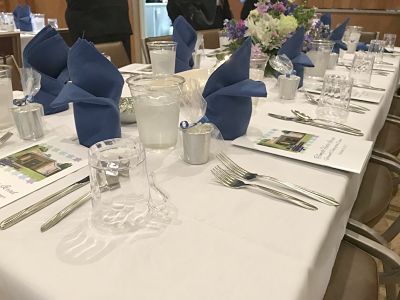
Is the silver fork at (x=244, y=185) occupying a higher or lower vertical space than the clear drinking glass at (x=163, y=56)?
lower

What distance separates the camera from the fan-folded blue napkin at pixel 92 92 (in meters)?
0.84

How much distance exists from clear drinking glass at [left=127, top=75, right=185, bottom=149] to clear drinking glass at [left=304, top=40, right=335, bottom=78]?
95cm

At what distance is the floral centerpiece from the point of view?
4.92ft

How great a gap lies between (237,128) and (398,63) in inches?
68.6

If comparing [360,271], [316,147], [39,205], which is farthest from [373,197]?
[39,205]

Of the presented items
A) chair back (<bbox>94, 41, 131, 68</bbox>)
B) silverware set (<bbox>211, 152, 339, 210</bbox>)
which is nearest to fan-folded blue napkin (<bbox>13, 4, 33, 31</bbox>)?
chair back (<bbox>94, 41, 131, 68</bbox>)

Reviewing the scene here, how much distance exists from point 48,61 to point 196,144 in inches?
22.3

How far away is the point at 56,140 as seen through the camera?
0.92 m

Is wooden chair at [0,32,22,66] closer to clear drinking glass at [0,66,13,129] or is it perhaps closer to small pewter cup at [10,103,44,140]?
clear drinking glass at [0,66,13,129]

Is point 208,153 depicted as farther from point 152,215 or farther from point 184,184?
point 152,215

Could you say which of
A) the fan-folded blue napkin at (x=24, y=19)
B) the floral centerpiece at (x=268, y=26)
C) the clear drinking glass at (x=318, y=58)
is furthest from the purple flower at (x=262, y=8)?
the fan-folded blue napkin at (x=24, y=19)

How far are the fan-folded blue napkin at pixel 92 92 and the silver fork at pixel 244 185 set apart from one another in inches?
11.1

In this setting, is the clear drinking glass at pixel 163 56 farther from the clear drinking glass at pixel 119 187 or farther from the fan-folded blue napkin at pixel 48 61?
the clear drinking glass at pixel 119 187

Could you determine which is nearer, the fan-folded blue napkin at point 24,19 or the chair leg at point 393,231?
the chair leg at point 393,231
